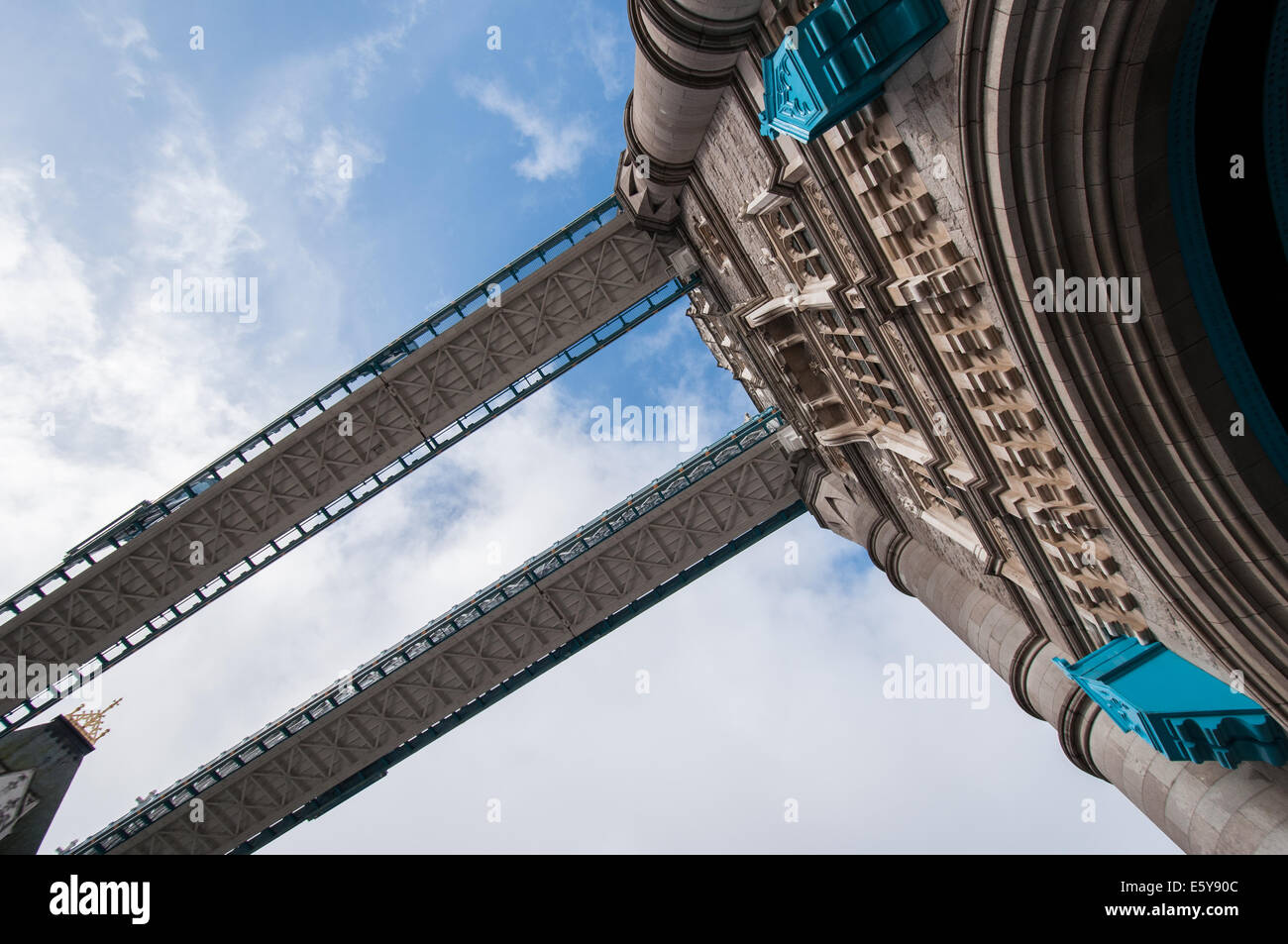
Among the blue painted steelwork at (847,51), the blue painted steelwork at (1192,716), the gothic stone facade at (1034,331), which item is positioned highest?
the blue painted steelwork at (847,51)

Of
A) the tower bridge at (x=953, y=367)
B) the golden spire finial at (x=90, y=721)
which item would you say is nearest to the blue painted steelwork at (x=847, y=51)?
the tower bridge at (x=953, y=367)

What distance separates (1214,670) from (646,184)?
17500mm

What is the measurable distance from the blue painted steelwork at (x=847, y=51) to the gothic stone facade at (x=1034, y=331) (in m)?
0.29

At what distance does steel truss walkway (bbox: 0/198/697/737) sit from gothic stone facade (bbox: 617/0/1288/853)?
7.74 metres

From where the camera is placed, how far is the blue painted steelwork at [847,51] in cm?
722

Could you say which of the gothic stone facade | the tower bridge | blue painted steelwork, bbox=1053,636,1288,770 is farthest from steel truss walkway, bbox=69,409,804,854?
blue painted steelwork, bbox=1053,636,1288,770

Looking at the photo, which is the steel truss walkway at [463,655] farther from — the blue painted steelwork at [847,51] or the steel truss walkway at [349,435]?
the blue painted steelwork at [847,51]

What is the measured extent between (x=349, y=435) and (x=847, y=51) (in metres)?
21.2

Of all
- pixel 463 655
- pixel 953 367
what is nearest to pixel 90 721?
pixel 463 655

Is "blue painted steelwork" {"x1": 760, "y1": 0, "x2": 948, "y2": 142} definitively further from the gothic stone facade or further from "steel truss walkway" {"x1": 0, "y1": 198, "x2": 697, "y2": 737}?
"steel truss walkway" {"x1": 0, "y1": 198, "x2": 697, "y2": 737}

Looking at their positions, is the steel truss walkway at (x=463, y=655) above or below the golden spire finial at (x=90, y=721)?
below

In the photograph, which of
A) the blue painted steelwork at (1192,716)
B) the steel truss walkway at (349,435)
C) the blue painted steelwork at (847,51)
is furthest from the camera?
the steel truss walkway at (349,435)
